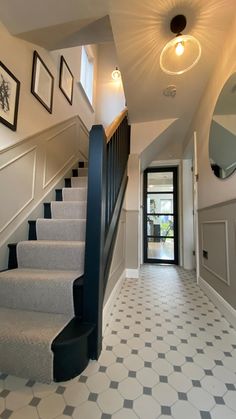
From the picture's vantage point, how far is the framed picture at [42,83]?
6.79 ft

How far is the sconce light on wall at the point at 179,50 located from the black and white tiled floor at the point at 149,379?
2.05m

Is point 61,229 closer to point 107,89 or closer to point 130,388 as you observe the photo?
point 130,388

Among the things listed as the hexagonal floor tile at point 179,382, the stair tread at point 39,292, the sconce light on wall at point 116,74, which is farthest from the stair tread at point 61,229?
the sconce light on wall at point 116,74

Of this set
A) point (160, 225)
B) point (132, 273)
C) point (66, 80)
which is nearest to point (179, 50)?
point (66, 80)

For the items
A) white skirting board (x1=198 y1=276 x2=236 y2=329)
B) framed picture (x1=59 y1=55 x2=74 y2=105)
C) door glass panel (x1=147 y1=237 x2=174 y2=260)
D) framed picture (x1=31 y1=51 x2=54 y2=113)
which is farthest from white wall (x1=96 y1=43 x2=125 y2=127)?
white skirting board (x1=198 y1=276 x2=236 y2=329)

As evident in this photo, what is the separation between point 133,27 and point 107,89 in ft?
9.60

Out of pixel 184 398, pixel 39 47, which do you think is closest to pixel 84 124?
pixel 39 47

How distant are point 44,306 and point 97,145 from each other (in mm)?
1077

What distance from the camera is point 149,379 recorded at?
3.45 feet

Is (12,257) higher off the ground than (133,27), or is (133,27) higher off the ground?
(133,27)

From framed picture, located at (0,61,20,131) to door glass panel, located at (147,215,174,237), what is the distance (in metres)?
2.94

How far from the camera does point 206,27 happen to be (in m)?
1.67

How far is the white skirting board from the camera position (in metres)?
1.59

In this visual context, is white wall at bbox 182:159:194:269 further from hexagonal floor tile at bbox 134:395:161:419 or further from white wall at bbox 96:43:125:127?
hexagonal floor tile at bbox 134:395:161:419
